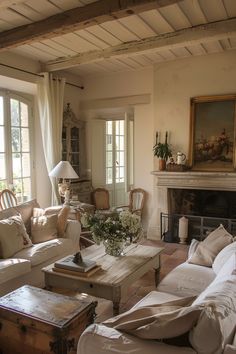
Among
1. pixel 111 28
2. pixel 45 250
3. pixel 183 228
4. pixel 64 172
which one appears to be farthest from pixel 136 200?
pixel 111 28

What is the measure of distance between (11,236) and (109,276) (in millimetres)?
1338

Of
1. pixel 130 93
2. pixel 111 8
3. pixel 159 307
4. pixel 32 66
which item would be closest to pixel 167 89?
pixel 130 93

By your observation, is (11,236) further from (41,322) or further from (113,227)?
(41,322)

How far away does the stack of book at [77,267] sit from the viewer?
2514 mm

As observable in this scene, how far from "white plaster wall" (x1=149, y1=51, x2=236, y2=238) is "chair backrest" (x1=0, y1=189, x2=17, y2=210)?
2342 millimetres

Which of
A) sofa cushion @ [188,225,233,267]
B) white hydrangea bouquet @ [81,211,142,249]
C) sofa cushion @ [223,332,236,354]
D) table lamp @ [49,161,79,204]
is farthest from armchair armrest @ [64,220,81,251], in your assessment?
sofa cushion @ [223,332,236,354]

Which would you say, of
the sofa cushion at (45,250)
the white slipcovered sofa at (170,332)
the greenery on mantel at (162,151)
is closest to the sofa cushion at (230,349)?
the white slipcovered sofa at (170,332)

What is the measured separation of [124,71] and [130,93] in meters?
0.41

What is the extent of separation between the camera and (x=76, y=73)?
5613mm

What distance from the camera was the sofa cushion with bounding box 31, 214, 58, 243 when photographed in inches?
145

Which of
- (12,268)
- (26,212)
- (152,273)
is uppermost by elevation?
(26,212)

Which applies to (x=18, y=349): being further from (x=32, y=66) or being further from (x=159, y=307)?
(x=32, y=66)

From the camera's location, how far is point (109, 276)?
250cm

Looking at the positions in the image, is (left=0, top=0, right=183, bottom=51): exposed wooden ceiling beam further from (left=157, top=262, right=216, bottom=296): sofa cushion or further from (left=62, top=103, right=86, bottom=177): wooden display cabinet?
(left=157, top=262, right=216, bottom=296): sofa cushion
